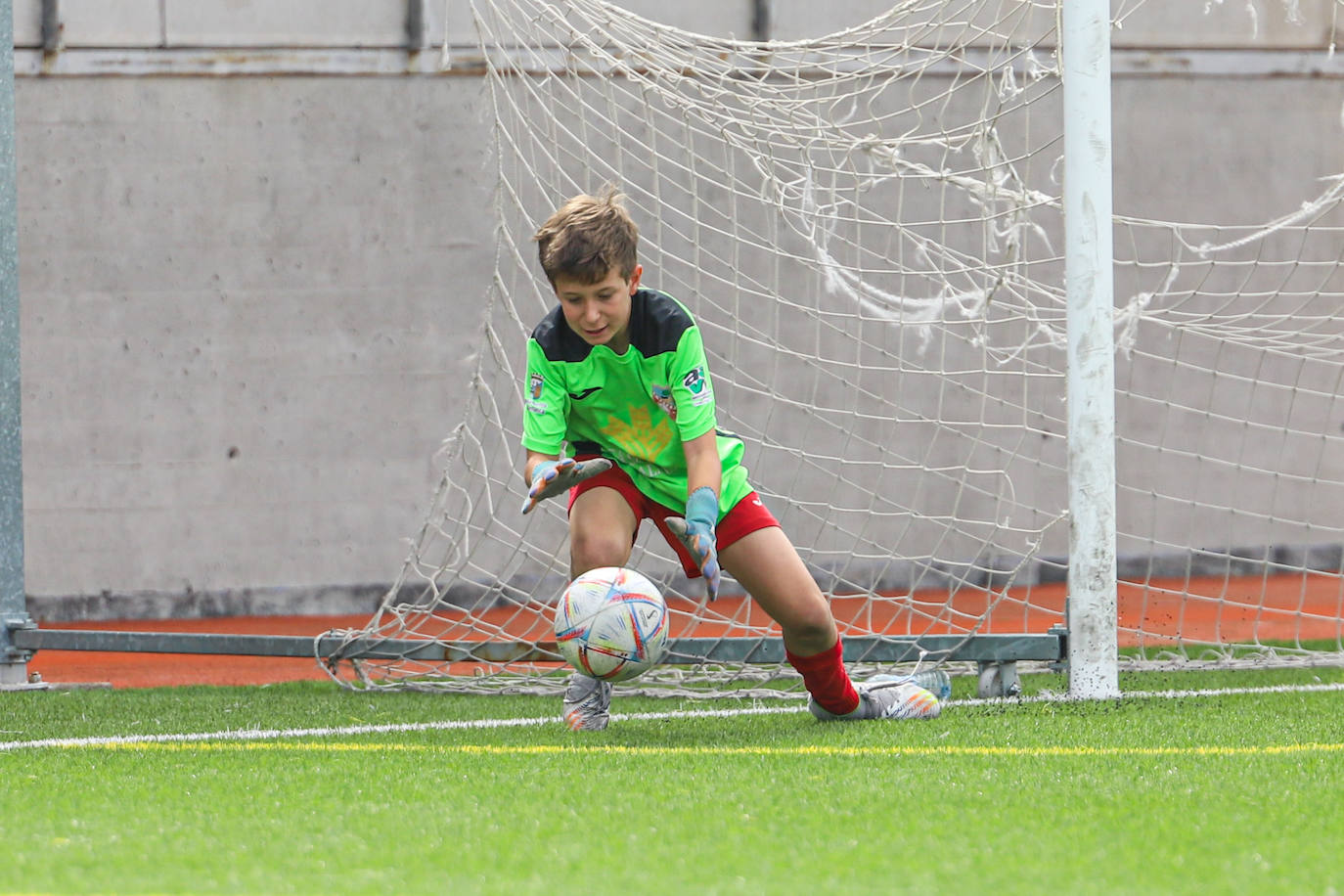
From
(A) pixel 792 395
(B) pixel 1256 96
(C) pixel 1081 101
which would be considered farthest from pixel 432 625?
(B) pixel 1256 96

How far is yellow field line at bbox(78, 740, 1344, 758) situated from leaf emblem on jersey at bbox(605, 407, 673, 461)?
64cm

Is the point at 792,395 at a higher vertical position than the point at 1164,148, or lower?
lower

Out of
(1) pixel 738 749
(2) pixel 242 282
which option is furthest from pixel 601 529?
(2) pixel 242 282

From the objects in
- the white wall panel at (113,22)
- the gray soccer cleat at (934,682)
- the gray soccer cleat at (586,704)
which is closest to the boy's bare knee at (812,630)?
the gray soccer cleat at (586,704)

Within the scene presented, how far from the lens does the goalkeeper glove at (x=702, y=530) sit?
9.25ft

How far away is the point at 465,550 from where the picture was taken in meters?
5.18

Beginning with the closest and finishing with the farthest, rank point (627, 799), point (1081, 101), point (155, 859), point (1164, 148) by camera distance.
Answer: point (155, 859) < point (627, 799) < point (1081, 101) < point (1164, 148)

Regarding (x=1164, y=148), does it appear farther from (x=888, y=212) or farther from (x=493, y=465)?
(x=493, y=465)

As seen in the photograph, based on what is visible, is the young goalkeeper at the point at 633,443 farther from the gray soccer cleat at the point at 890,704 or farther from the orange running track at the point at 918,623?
the orange running track at the point at 918,623

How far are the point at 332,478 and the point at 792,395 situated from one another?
246 centimetres

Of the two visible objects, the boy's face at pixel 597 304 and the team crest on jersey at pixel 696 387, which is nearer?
the boy's face at pixel 597 304

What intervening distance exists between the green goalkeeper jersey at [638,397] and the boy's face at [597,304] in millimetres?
86

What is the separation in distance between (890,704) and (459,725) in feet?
3.26

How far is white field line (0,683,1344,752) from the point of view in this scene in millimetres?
3330
